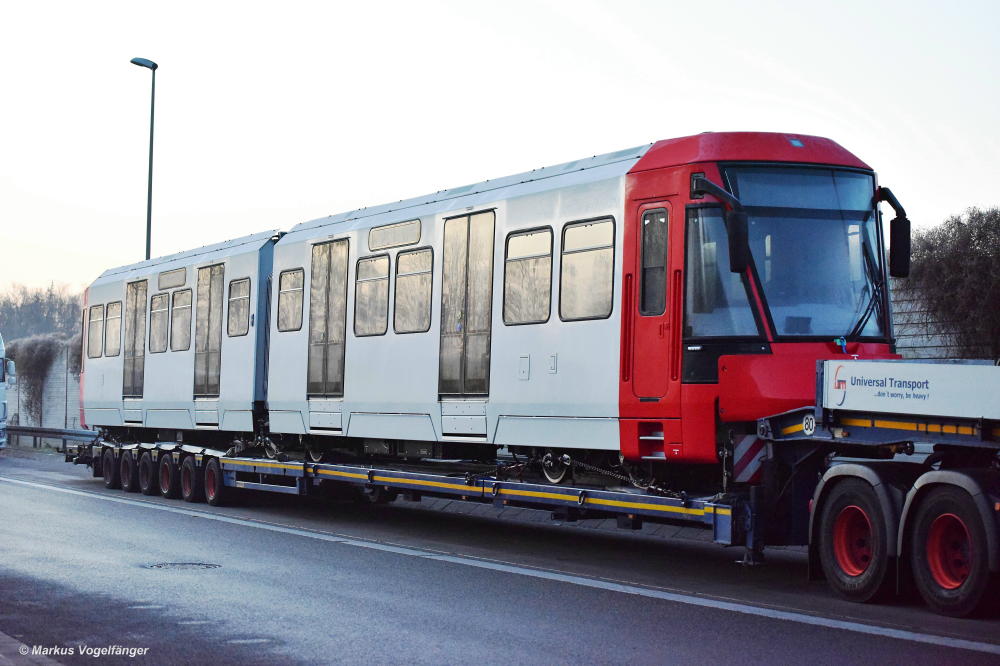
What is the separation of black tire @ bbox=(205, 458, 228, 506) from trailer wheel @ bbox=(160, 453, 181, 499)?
118cm

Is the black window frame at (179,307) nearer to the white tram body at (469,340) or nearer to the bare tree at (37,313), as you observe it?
the white tram body at (469,340)

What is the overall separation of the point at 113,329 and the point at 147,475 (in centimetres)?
365

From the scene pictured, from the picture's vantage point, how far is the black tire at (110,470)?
2567cm

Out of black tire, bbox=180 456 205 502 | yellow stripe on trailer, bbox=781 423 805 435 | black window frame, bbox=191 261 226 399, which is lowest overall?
black tire, bbox=180 456 205 502

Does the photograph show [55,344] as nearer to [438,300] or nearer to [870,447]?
[438,300]

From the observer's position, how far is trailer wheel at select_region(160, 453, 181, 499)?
75.9ft

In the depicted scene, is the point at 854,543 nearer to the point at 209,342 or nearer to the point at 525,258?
the point at 525,258

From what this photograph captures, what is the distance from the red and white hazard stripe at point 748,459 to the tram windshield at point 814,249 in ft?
3.25

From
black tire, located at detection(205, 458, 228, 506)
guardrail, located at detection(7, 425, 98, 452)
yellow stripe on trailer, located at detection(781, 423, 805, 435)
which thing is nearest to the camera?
yellow stripe on trailer, located at detection(781, 423, 805, 435)

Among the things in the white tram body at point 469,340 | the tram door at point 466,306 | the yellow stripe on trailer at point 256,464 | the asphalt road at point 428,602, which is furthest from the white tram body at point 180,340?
the tram door at point 466,306

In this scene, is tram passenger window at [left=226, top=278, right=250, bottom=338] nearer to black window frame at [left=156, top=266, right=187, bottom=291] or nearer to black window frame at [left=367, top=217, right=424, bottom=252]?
black window frame at [left=156, top=266, right=187, bottom=291]

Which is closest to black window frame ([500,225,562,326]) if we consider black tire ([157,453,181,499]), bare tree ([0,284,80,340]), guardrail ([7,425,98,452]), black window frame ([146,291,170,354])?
black tire ([157,453,181,499])

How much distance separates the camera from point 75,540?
14.9 meters

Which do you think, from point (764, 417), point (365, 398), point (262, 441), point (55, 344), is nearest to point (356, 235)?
point (365, 398)
